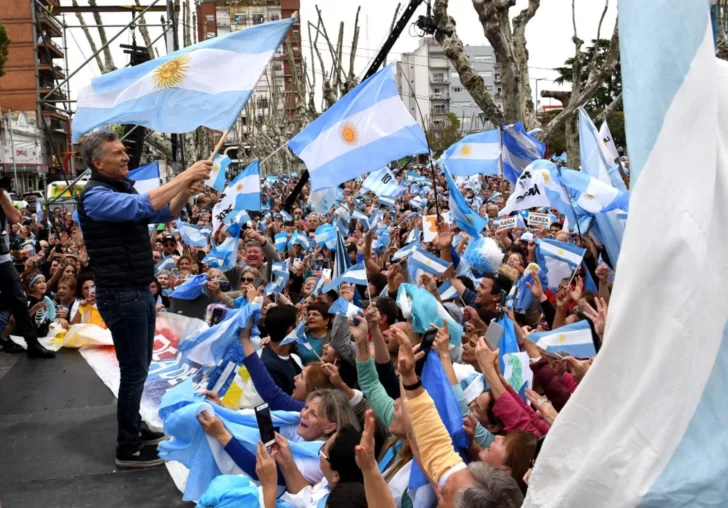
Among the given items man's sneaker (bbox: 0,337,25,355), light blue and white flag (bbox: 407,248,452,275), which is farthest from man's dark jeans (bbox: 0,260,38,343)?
light blue and white flag (bbox: 407,248,452,275)

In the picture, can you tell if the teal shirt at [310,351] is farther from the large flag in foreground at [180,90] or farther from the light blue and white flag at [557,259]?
the light blue and white flag at [557,259]

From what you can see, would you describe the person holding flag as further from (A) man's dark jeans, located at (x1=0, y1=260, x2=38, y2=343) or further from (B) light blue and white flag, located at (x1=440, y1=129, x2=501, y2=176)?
(B) light blue and white flag, located at (x1=440, y1=129, x2=501, y2=176)

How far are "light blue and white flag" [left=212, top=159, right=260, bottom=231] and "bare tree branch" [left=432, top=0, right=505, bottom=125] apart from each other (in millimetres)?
6319

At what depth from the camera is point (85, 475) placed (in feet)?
15.7

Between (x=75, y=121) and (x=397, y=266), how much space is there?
2975 millimetres

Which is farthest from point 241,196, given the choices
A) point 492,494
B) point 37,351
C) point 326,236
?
point 492,494

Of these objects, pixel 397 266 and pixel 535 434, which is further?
pixel 397 266

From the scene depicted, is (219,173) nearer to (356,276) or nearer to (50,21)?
(356,276)

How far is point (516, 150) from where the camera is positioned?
1192 centimetres

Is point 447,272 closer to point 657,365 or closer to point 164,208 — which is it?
point 164,208

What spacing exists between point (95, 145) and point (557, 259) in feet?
13.6

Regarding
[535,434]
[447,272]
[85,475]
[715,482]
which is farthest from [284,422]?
[447,272]

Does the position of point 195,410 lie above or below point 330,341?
above

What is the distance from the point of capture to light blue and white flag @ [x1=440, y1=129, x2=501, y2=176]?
1228 cm
